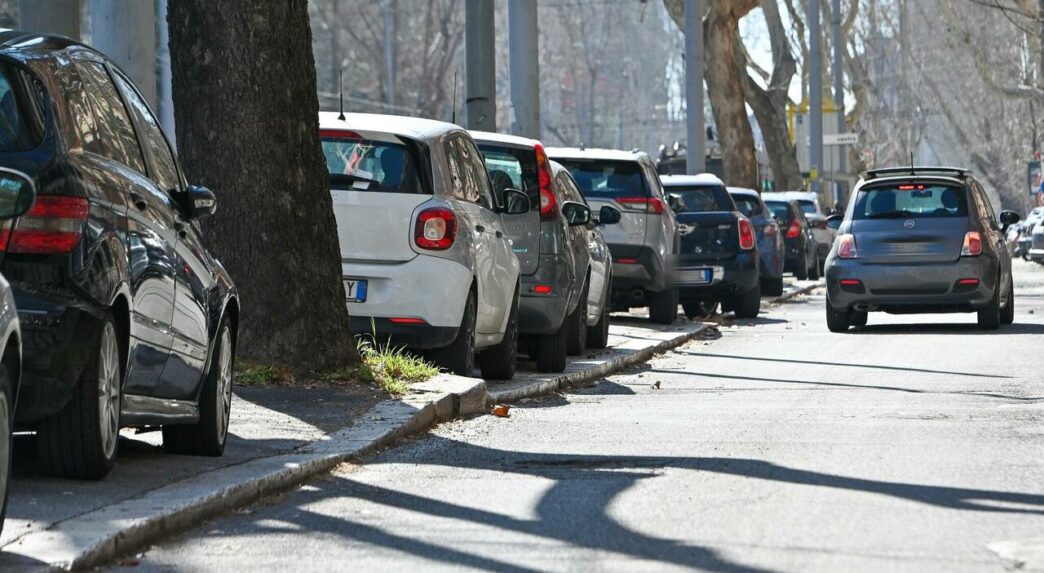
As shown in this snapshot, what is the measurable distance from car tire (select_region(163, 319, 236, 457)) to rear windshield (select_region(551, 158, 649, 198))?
39.6 ft

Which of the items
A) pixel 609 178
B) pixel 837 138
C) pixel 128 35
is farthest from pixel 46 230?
pixel 837 138

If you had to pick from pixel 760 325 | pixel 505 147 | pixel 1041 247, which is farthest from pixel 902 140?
pixel 505 147

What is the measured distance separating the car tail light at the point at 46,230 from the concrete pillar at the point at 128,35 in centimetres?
510

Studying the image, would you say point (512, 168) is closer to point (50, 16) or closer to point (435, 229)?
point (435, 229)

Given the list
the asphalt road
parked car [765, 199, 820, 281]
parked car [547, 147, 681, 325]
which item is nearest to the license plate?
the asphalt road

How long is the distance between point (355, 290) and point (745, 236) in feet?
39.0

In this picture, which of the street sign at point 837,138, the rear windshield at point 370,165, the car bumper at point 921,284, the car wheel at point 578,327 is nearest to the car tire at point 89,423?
the rear windshield at point 370,165

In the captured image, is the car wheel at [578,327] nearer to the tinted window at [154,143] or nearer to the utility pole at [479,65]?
the utility pole at [479,65]

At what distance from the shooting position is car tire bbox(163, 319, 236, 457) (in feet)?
29.3

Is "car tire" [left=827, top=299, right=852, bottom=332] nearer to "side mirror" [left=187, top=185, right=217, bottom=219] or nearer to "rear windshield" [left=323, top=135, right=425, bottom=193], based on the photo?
"rear windshield" [left=323, top=135, right=425, bottom=193]

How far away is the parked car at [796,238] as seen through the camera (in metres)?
36.8

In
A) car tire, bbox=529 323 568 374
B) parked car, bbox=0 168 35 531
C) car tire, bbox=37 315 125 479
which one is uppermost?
parked car, bbox=0 168 35 531

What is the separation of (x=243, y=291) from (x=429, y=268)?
3.92 ft

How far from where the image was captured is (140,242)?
26.2 ft
